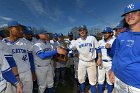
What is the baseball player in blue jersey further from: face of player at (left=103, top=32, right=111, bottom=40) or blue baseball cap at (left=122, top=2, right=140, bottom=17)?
face of player at (left=103, top=32, right=111, bottom=40)

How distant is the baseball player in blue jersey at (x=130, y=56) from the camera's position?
256cm

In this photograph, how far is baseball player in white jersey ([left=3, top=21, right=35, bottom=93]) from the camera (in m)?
4.03

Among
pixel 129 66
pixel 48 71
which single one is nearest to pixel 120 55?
pixel 129 66

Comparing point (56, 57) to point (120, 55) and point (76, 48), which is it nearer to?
point (76, 48)

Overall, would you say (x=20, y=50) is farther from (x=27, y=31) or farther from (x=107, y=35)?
(x=107, y=35)

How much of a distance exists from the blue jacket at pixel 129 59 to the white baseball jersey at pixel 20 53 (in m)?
2.35

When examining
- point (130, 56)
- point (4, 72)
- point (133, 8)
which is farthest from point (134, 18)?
point (4, 72)

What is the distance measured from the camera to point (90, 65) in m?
5.89

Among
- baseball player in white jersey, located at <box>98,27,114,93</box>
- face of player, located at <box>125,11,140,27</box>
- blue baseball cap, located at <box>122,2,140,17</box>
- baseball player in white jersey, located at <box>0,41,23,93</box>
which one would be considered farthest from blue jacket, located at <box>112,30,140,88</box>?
baseball player in white jersey, located at <box>98,27,114,93</box>

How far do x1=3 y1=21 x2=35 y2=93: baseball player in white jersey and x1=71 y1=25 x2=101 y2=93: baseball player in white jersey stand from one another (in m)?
1.92

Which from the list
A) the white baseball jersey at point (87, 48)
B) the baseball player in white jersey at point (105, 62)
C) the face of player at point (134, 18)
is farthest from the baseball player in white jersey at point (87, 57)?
the face of player at point (134, 18)

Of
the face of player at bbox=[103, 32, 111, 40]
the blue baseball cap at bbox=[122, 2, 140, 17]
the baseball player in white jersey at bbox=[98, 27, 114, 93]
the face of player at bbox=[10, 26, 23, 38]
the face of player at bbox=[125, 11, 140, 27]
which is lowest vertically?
the baseball player in white jersey at bbox=[98, 27, 114, 93]

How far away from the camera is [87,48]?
588 centimetres

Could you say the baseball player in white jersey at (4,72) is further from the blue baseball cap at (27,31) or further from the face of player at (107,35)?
the face of player at (107,35)
